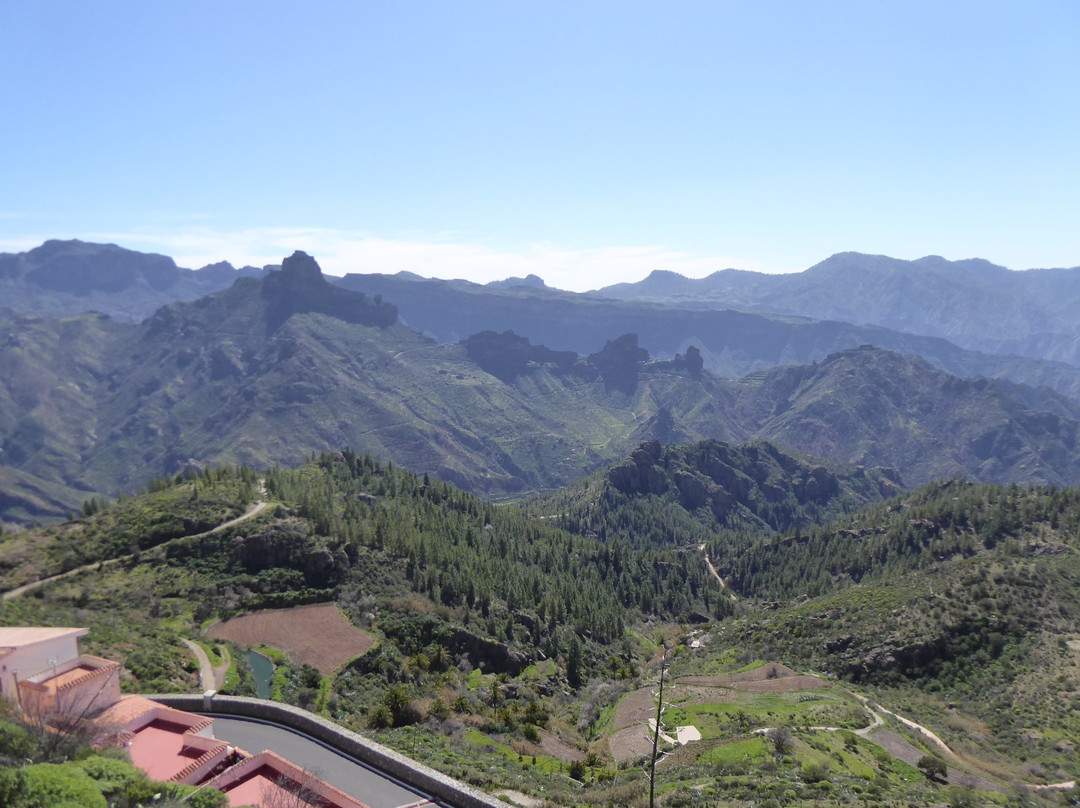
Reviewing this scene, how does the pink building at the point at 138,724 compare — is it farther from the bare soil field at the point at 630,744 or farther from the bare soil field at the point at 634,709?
the bare soil field at the point at 634,709

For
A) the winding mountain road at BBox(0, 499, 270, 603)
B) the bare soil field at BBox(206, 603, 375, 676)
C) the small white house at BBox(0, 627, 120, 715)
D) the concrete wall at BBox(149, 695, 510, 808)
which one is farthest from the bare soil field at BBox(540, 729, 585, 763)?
the winding mountain road at BBox(0, 499, 270, 603)

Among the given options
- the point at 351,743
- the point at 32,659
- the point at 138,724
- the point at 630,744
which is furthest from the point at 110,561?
the point at 630,744

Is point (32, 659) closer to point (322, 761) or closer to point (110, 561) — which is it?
point (322, 761)

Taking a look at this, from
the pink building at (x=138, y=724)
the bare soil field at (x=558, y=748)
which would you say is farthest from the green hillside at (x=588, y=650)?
the pink building at (x=138, y=724)

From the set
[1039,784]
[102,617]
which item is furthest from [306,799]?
[1039,784]

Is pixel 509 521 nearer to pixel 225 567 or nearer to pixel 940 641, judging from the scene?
pixel 225 567

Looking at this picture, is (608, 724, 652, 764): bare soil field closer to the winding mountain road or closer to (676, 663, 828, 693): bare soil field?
(676, 663, 828, 693): bare soil field
